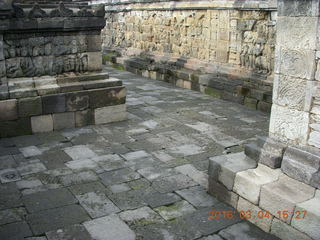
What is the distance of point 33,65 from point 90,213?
3.52 m

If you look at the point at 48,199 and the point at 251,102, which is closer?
the point at 48,199

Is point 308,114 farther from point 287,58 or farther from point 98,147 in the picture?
point 98,147

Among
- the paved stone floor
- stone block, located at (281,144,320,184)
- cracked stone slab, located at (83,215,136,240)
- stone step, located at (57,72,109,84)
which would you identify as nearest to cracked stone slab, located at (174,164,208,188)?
the paved stone floor

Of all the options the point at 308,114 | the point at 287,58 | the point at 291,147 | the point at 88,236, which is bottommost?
the point at 88,236

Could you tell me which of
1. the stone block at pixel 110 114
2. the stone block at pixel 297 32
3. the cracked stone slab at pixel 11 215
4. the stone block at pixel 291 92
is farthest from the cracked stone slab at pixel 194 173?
the stone block at pixel 110 114

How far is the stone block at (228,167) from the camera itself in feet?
13.9

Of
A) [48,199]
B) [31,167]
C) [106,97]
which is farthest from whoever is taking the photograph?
[106,97]

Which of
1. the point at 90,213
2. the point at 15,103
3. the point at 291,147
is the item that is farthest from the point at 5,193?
the point at 291,147

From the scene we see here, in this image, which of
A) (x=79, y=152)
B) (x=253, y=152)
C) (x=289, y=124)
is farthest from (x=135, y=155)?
(x=289, y=124)

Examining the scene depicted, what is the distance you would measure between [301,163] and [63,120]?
4398 mm

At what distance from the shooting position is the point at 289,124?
3.94 meters

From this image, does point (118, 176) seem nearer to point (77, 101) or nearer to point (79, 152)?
point (79, 152)

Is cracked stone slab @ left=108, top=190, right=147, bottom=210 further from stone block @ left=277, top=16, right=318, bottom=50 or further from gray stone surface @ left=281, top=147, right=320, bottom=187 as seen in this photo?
stone block @ left=277, top=16, right=318, bottom=50

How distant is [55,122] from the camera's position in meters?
6.79
